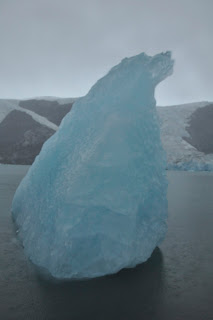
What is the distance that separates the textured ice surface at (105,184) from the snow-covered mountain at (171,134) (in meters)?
48.9

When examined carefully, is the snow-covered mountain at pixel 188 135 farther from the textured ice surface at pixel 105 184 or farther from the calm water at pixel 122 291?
the textured ice surface at pixel 105 184

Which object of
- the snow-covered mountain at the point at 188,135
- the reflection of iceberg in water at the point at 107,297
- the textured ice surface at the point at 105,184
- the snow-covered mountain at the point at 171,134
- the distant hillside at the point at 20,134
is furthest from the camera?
the distant hillside at the point at 20,134

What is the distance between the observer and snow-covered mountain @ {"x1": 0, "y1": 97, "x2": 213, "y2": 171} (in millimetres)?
55969

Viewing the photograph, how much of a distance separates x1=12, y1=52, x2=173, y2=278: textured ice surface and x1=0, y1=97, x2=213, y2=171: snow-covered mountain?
48.9 meters

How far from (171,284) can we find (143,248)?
107 centimetres

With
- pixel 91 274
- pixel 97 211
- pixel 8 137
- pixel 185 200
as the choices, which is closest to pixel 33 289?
pixel 91 274

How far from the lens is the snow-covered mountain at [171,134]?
56.0m

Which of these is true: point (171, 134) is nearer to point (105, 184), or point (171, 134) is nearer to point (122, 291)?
point (105, 184)

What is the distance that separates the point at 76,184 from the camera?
616 cm

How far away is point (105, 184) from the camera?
6262mm

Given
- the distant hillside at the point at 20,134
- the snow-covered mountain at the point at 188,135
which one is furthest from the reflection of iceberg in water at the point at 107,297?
the distant hillside at the point at 20,134

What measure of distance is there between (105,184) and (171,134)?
60.7m

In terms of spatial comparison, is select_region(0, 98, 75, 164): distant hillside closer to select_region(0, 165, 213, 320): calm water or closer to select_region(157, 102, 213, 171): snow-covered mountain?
select_region(157, 102, 213, 171): snow-covered mountain

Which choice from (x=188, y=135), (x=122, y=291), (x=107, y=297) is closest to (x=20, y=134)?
(x=188, y=135)
